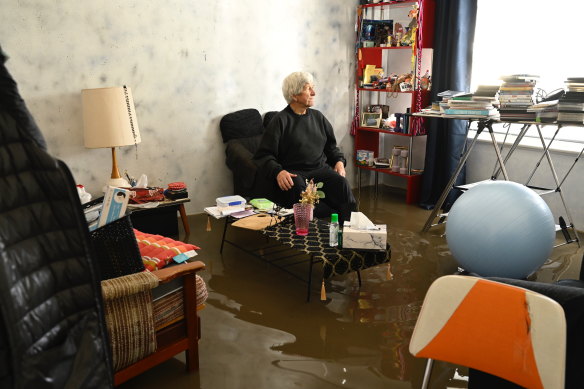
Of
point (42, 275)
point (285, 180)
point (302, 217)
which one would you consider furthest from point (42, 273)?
point (285, 180)

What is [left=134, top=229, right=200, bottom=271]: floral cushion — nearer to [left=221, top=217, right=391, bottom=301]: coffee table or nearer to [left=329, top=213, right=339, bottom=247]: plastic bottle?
[left=221, top=217, right=391, bottom=301]: coffee table

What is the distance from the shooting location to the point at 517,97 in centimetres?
391

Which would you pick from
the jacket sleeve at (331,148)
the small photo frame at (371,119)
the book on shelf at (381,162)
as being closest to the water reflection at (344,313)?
the jacket sleeve at (331,148)

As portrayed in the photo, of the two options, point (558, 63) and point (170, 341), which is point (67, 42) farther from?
point (558, 63)

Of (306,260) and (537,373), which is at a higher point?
(537,373)

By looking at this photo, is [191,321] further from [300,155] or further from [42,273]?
[300,155]

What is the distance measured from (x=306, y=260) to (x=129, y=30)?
2292 millimetres

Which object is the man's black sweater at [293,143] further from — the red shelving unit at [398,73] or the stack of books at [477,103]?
the red shelving unit at [398,73]

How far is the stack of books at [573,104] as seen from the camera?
141 inches

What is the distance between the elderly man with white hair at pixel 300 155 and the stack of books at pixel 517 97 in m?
1.29

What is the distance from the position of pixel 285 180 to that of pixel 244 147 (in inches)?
37.6

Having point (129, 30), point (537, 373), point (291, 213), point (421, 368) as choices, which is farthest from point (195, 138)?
point (537, 373)

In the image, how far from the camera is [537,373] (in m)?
1.35

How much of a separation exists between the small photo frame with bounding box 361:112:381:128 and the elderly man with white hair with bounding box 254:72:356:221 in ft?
4.13
